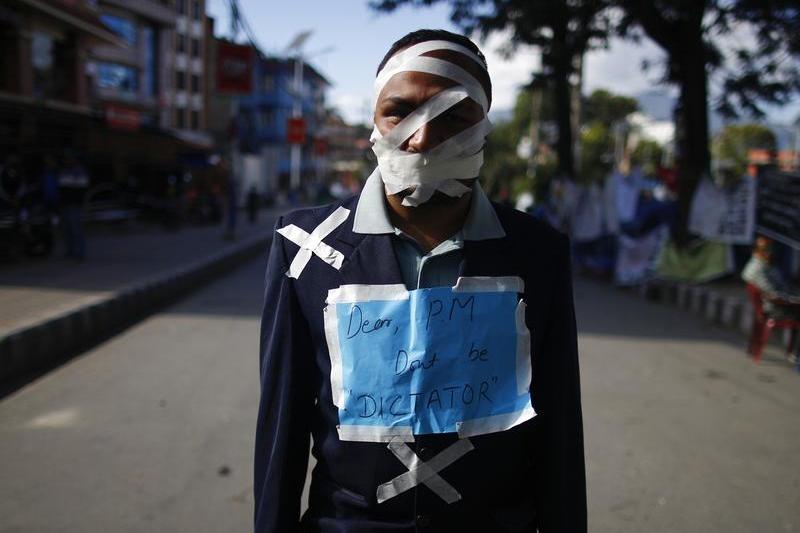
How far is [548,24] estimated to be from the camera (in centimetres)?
1352

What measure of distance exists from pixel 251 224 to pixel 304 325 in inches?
1031

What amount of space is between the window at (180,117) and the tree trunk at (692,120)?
43.2 meters

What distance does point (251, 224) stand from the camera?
89.2ft

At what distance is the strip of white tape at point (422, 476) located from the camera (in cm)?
150

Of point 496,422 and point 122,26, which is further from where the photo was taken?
point 122,26

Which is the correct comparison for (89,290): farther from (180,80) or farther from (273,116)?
(273,116)

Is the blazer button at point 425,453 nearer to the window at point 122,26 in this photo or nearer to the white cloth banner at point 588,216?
the white cloth banner at point 588,216

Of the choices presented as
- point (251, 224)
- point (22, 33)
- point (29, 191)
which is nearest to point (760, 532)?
point (29, 191)

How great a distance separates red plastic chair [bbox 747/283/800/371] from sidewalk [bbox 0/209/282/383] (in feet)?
21.3

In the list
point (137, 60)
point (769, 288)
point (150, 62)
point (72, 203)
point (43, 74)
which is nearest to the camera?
point (769, 288)

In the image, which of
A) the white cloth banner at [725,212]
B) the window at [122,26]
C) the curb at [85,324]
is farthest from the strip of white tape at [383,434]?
the window at [122,26]

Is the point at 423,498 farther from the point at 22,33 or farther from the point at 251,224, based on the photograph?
the point at 251,224

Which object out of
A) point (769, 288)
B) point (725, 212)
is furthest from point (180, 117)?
point (769, 288)

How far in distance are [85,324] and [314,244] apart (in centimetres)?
672
